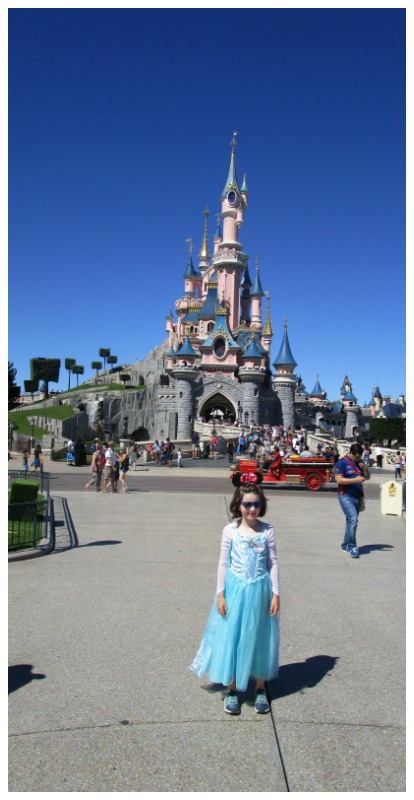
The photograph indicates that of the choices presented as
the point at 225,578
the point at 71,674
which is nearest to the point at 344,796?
the point at 225,578

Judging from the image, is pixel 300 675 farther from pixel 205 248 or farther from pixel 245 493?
pixel 205 248

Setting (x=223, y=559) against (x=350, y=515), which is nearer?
(x=223, y=559)

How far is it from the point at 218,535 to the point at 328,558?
2155 mm

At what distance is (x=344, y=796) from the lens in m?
2.89

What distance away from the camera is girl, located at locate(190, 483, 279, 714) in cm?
369

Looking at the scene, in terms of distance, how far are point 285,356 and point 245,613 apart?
50286 mm

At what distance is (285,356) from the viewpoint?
2093 inches

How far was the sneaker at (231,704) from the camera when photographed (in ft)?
12.0

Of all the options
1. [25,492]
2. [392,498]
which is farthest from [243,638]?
[392,498]

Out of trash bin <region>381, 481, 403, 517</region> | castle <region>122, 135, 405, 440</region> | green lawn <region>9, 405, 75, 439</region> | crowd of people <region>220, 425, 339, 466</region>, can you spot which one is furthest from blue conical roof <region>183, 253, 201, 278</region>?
trash bin <region>381, 481, 403, 517</region>

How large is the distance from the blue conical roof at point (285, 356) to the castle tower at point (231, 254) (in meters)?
7.37

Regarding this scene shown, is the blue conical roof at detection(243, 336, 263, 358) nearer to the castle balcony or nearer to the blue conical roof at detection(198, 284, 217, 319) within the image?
the blue conical roof at detection(198, 284, 217, 319)

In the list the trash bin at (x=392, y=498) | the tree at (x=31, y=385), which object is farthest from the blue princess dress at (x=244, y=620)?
the tree at (x=31, y=385)

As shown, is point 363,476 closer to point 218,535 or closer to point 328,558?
point 328,558
